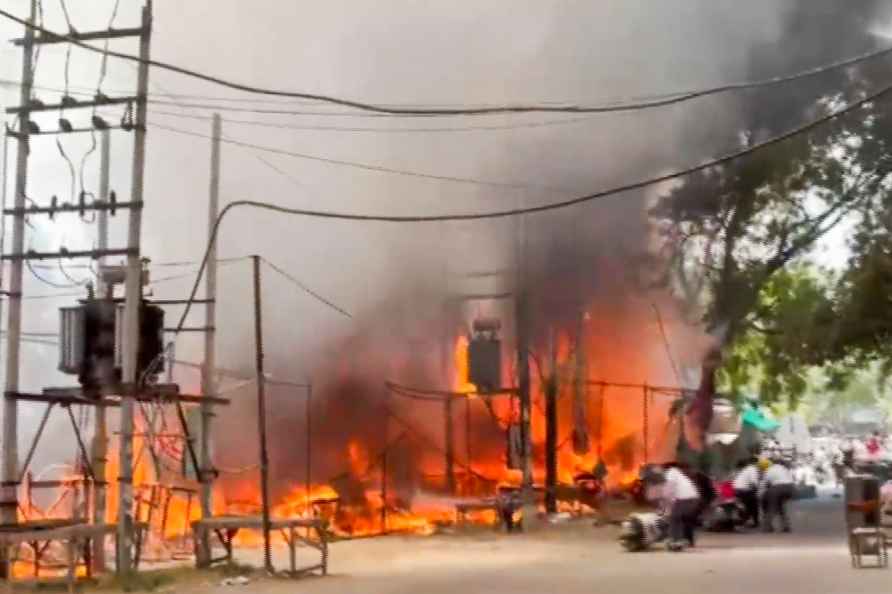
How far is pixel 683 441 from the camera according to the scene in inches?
1030

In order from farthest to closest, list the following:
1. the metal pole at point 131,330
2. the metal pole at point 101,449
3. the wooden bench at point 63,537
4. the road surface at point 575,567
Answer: the metal pole at point 101,449 < the metal pole at point 131,330 < the road surface at point 575,567 < the wooden bench at point 63,537

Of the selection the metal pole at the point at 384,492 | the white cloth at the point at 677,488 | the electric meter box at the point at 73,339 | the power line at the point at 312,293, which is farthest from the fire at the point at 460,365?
the electric meter box at the point at 73,339

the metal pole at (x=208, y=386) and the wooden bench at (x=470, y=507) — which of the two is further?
the wooden bench at (x=470, y=507)

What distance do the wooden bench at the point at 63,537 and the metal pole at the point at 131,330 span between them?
8.9 inches

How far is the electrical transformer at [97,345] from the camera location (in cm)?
1209

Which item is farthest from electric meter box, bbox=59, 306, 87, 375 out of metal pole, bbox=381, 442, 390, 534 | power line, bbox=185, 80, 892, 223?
metal pole, bbox=381, 442, 390, 534

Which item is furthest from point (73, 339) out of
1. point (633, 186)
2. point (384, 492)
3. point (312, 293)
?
point (312, 293)

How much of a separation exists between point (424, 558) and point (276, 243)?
8.59 meters

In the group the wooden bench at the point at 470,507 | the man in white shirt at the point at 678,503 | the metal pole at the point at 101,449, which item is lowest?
the wooden bench at the point at 470,507

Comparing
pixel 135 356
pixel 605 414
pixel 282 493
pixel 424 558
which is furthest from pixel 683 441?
pixel 135 356

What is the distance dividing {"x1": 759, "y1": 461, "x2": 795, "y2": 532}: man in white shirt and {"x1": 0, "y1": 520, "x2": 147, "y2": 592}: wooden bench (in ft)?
32.3

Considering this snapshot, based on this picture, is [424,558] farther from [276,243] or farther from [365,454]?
[276,243]

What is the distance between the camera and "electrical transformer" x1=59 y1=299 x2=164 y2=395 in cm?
1209

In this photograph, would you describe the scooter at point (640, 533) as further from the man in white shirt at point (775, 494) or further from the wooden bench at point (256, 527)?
the wooden bench at point (256, 527)
